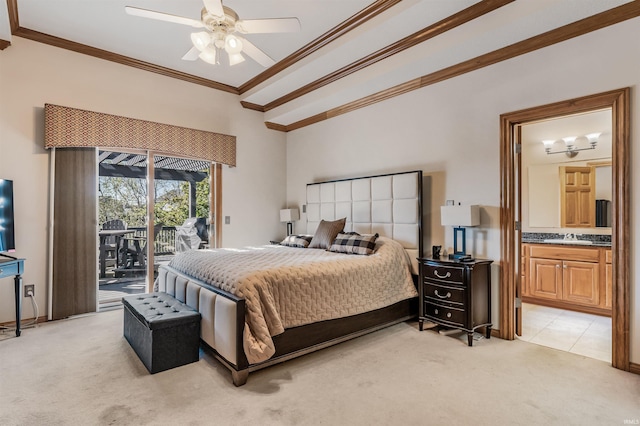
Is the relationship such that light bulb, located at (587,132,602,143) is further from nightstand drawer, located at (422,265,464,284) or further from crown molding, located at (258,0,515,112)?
nightstand drawer, located at (422,265,464,284)

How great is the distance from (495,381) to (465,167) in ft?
6.96

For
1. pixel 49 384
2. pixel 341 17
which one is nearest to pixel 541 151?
pixel 341 17

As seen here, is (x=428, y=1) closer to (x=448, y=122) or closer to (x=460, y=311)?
(x=448, y=122)

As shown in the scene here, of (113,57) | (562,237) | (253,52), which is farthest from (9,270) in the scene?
(562,237)

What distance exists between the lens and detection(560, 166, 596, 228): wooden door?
15.5ft

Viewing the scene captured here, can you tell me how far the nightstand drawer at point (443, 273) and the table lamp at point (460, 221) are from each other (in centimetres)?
19

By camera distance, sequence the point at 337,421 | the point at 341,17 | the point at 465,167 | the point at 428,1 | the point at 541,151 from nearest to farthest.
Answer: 1. the point at 337,421
2. the point at 428,1
3. the point at 341,17
4. the point at 465,167
5. the point at 541,151

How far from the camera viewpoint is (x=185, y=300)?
10.3ft

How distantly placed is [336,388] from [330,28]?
3.44 m

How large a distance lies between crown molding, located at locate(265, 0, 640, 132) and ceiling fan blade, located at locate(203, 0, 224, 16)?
8.05ft

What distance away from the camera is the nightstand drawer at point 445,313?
3.21 metres

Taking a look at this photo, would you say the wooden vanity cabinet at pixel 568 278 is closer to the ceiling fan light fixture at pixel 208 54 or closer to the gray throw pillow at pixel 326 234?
the gray throw pillow at pixel 326 234

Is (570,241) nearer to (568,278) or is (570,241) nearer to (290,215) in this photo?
(568,278)

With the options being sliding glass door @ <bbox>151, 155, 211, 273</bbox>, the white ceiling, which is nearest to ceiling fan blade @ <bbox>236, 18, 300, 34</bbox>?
the white ceiling
